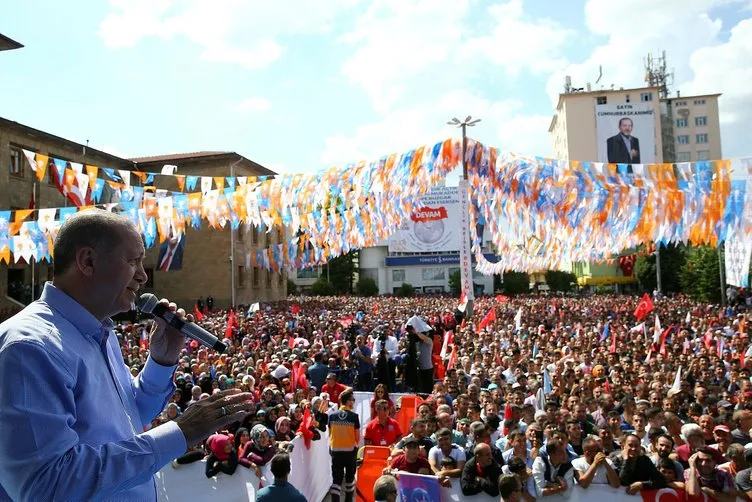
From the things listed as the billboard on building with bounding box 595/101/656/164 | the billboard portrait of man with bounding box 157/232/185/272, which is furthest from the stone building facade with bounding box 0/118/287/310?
the billboard on building with bounding box 595/101/656/164

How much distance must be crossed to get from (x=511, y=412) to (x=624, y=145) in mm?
69182

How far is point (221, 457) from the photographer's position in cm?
646

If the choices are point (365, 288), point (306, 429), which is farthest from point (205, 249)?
point (306, 429)

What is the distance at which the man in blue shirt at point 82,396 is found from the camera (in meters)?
1.50

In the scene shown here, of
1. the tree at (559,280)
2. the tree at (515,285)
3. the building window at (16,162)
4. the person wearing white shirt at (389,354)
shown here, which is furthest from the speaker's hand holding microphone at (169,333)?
the tree at (559,280)

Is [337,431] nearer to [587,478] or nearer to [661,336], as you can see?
[587,478]

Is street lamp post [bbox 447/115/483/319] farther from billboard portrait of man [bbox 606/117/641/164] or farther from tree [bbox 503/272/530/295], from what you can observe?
billboard portrait of man [bbox 606/117/641/164]

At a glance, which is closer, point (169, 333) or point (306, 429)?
point (169, 333)

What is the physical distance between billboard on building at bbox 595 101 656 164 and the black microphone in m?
72.2

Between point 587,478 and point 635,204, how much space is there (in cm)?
1117

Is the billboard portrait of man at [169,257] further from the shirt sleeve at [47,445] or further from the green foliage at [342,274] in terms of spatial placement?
the green foliage at [342,274]

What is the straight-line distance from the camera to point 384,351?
1436cm

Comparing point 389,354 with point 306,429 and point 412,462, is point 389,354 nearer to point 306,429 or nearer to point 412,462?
point 306,429

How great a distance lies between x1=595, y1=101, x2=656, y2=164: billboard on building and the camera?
68.0 metres
